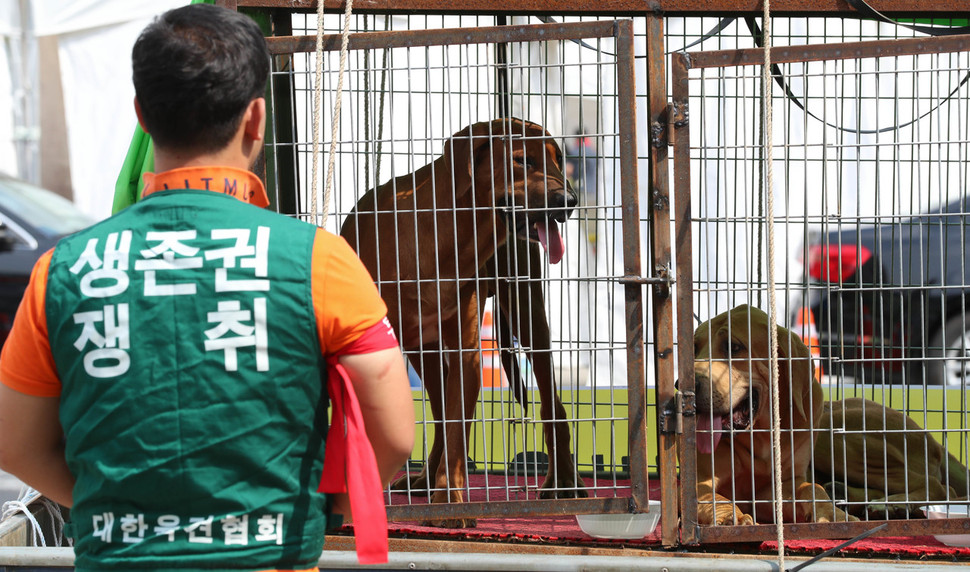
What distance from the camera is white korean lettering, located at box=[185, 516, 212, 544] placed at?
1.25 metres

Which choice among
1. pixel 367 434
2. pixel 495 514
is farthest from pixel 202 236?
pixel 495 514

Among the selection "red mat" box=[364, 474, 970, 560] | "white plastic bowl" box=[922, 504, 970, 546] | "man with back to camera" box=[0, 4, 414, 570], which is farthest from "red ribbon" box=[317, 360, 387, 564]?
"white plastic bowl" box=[922, 504, 970, 546]

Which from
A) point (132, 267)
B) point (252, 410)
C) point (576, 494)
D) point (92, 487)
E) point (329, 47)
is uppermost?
point (329, 47)

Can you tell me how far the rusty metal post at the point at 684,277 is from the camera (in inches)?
99.0

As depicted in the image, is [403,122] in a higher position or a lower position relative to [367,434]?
higher

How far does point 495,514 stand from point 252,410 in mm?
Result: 1505

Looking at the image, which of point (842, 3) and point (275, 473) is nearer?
point (275, 473)

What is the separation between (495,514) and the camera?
2641 mm

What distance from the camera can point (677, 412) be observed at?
2596 millimetres

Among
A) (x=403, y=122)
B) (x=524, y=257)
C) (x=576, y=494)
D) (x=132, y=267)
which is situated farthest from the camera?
(x=403, y=122)

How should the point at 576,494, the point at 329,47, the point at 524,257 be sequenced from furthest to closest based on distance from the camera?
the point at 524,257
the point at 576,494
the point at 329,47

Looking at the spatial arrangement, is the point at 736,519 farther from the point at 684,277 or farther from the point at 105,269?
the point at 105,269

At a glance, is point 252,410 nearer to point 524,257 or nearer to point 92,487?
point 92,487

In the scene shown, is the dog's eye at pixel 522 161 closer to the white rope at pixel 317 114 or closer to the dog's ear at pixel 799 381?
the white rope at pixel 317 114
